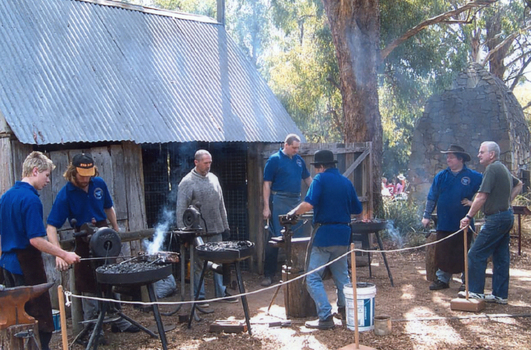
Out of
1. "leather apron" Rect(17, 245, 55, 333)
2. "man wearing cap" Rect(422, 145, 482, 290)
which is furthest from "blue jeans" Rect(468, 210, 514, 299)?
"leather apron" Rect(17, 245, 55, 333)

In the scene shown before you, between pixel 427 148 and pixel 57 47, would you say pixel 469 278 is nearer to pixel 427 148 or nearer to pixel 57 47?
pixel 57 47

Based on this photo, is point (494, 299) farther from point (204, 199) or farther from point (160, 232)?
point (160, 232)

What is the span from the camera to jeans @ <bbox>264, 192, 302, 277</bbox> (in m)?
8.54

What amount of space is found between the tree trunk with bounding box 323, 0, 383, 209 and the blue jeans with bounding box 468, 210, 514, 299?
4884mm

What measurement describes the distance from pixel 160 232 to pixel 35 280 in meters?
3.31

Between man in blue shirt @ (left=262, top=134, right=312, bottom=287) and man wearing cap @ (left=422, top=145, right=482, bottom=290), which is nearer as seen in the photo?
man wearing cap @ (left=422, top=145, right=482, bottom=290)


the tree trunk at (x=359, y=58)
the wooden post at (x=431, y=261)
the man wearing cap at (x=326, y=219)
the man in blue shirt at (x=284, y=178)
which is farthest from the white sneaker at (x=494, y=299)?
the tree trunk at (x=359, y=58)

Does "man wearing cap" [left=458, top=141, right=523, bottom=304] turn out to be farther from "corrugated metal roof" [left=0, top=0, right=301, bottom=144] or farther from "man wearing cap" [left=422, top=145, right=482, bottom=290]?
"corrugated metal roof" [left=0, top=0, right=301, bottom=144]

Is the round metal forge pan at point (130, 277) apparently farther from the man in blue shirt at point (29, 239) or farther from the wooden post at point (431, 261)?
the wooden post at point (431, 261)

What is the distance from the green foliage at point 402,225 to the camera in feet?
38.8

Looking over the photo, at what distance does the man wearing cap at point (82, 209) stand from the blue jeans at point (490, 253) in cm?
455

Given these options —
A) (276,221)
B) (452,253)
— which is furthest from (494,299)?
(276,221)

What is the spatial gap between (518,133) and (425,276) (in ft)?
29.1

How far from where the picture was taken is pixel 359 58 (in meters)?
12.1
